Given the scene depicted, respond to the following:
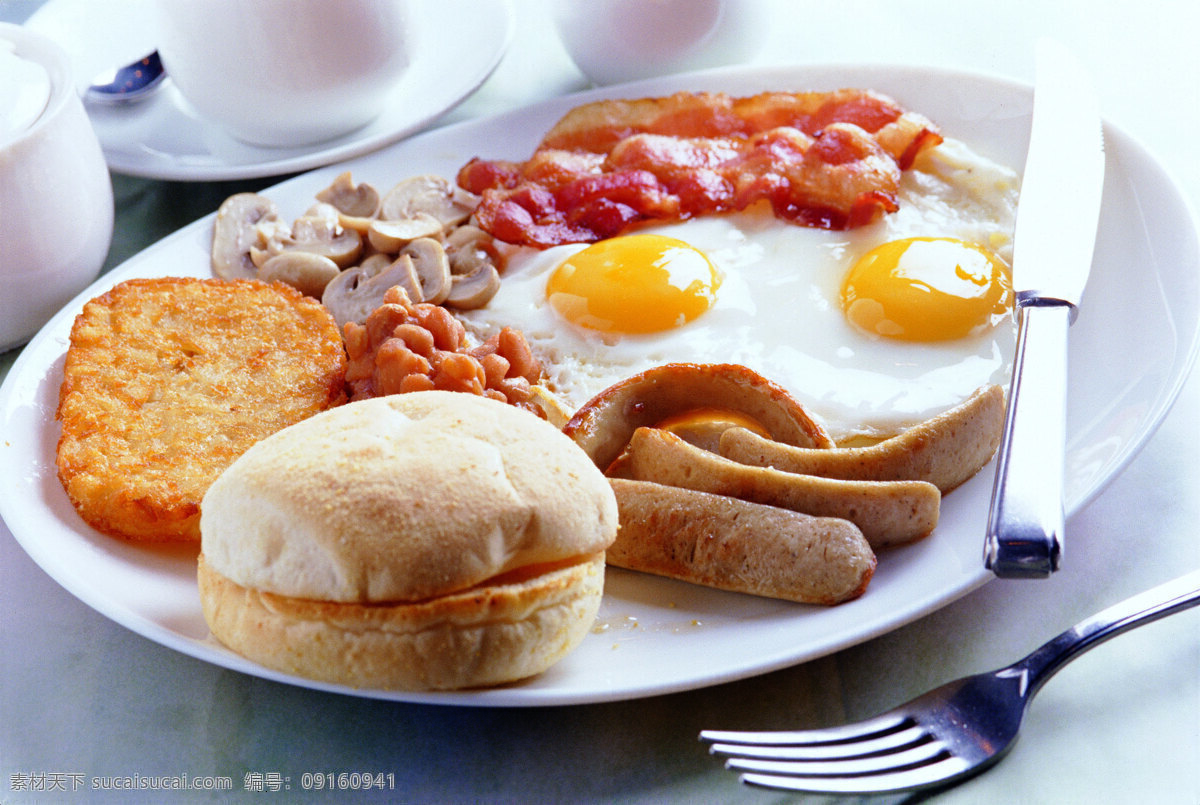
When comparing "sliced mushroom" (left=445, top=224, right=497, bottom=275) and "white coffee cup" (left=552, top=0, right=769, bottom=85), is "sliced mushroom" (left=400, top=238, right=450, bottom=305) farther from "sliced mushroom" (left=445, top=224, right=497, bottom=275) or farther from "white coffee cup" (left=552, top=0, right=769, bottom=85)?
"white coffee cup" (left=552, top=0, right=769, bottom=85)

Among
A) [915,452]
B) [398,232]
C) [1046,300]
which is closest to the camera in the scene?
[915,452]

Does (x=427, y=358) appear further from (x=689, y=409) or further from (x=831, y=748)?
(x=831, y=748)

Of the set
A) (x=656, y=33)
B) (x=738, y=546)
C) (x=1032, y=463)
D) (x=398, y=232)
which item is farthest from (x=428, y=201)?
(x=1032, y=463)

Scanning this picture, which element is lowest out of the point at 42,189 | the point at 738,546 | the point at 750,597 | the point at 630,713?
the point at 630,713

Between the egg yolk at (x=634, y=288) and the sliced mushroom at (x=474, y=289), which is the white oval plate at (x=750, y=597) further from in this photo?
the egg yolk at (x=634, y=288)

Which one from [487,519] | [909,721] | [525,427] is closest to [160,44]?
[525,427]

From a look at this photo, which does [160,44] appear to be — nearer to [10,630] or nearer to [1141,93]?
[10,630]

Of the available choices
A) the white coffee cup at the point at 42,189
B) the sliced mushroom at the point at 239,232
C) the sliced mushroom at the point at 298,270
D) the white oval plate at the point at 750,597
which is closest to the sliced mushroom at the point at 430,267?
the sliced mushroom at the point at 298,270
